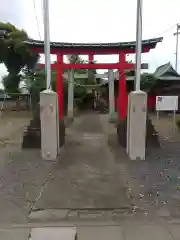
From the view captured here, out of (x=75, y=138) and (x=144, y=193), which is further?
(x=75, y=138)

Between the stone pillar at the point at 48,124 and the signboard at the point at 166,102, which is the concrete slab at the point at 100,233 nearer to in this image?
the stone pillar at the point at 48,124

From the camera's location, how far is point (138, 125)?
9719 millimetres

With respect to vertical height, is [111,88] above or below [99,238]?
above

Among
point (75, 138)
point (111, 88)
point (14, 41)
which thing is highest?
point (14, 41)

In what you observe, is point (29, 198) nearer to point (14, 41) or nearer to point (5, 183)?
point (5, 183)

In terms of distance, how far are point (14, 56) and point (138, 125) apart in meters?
20.4

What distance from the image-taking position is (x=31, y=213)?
543cm

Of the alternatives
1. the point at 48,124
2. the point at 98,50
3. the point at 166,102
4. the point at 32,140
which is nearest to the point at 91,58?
the point at 98,50

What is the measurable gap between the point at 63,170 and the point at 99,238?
399 centimetres

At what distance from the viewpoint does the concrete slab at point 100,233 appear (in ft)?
14.6

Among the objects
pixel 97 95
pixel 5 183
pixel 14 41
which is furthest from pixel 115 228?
pixel 97 95

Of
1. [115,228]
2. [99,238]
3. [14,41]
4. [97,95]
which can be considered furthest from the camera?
[97,95]

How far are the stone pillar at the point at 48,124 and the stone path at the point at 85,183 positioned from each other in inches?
17.5

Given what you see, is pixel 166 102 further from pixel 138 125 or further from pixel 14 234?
pixel 14 234
